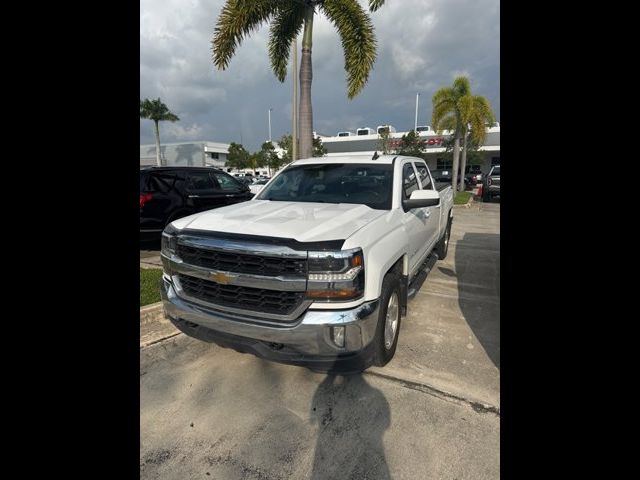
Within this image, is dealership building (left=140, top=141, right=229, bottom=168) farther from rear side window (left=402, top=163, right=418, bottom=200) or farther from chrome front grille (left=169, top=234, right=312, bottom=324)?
chrome front grille (left=169, top=234, right=312, bottom=324)

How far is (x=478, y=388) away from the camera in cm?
279

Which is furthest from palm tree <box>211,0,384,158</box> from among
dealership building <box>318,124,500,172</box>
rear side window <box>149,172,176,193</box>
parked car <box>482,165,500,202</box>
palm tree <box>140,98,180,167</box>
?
palm tree <box>140,98,180,167</box>

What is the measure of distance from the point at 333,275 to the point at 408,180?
2.35 m

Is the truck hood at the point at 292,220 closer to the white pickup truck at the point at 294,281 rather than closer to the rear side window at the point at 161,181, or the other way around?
the white pickup truck at the point at 294,281

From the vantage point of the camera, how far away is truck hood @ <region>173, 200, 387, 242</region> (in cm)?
252

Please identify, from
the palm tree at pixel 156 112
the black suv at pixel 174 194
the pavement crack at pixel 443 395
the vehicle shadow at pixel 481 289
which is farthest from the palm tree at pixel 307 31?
the palm tree at pixel 156 112

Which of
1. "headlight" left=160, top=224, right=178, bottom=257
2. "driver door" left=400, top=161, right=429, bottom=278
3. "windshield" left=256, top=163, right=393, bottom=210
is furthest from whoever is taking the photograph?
"windshield" left=256, top=163, right=393, bottom=210

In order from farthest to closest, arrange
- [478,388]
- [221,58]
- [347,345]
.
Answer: [221,58]
[478,388]
[347,345]

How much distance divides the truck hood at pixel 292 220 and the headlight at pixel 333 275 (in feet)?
0.44

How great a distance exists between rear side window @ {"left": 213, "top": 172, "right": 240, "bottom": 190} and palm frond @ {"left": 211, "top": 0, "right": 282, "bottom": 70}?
267 cm
